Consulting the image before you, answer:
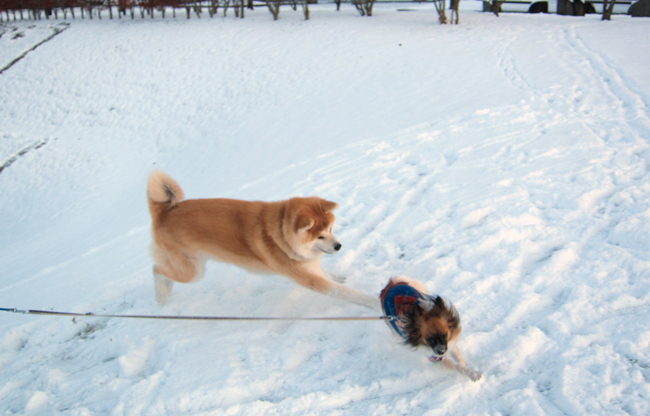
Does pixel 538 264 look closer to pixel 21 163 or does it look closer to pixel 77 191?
pixel 77 191

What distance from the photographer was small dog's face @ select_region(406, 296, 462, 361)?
236 cm

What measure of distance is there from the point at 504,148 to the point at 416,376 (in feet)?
12.3

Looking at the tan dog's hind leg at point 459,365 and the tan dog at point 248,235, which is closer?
the tan dog's hind leg at point 459,365

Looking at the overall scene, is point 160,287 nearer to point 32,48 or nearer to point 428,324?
point 428,324

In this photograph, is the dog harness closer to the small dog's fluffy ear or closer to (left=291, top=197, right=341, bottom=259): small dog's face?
the small dog's fluffy ear

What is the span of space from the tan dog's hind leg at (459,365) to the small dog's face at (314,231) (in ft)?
3.64

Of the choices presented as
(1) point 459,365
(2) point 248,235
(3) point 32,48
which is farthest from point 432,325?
(3) point 32,48

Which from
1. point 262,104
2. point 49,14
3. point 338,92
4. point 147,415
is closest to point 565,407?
point 147,415

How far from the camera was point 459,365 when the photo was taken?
254 centimetres

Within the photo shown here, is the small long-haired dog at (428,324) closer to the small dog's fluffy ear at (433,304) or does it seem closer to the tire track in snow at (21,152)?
the small dog's fluffy ear at (433,304)

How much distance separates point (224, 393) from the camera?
8.75 feet

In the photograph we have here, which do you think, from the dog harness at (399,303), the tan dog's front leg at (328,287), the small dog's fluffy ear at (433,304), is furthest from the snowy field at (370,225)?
the small dog's fluffy ear at (433,304)

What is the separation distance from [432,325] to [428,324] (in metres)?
0.02

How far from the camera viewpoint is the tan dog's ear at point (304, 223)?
304 centimetres
